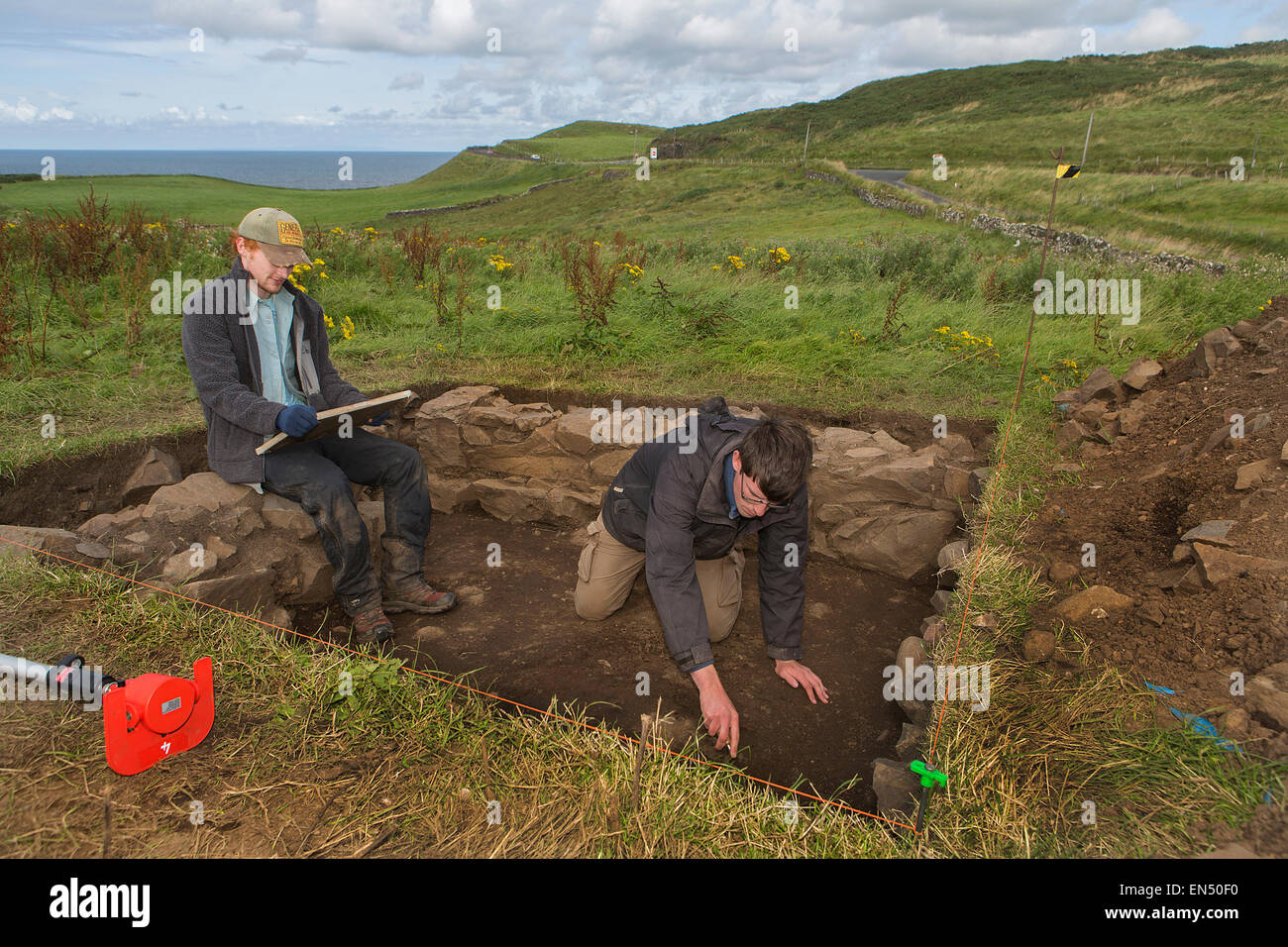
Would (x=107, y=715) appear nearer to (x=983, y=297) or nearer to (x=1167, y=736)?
(x=1167, y=736)

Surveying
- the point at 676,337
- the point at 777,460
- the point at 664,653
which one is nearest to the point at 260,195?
the point at 676,337

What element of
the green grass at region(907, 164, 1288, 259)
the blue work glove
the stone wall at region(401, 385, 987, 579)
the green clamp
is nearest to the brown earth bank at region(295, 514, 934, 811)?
the stone wall at region(401, 385, 987, 579)

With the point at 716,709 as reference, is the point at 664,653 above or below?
below

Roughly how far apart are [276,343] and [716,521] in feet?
8.85

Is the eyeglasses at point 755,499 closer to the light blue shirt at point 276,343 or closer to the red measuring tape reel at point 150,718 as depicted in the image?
the red measuring tape reel at point 150,718

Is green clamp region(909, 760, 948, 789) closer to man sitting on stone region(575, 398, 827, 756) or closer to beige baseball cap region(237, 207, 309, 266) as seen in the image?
man sitting on stone region(575, 398, 827, 756)

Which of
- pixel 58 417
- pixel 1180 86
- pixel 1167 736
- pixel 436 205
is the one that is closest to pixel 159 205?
pixel 436 205

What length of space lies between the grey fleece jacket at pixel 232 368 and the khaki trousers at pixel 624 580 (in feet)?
6.00

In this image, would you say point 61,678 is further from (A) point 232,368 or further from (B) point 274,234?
(B) point 274,234

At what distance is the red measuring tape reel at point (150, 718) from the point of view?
2.29m

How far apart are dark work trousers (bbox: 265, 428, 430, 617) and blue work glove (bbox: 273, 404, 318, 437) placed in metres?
0.33

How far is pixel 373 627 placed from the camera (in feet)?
13.6

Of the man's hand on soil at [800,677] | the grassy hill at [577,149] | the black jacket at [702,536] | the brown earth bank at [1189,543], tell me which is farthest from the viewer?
the grassy hill at [577,149]

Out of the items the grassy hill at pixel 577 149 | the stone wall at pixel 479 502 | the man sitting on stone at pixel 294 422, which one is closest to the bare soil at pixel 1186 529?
the stone wall at pixel 479 502
